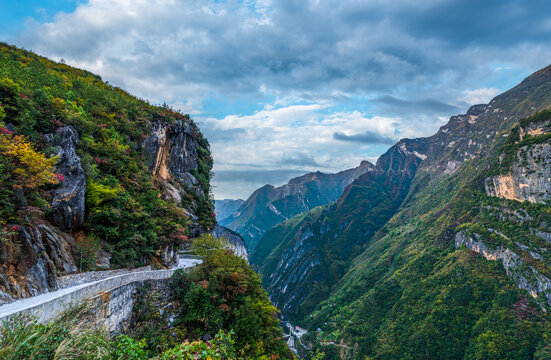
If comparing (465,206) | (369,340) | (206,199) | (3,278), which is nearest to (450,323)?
(369,340)

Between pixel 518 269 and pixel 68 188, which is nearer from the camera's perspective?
pixel 68 188

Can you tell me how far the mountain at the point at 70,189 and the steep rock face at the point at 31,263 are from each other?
0.03 m

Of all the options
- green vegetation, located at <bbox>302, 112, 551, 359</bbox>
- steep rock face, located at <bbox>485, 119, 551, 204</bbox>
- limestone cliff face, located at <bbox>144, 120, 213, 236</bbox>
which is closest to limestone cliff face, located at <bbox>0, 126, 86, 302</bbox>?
limestone cliff face, located at <bbox>144, 120, 213, 236</bbox>

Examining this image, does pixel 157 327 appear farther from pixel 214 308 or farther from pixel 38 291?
pixel 38 291

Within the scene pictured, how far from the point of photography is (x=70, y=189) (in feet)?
44.5

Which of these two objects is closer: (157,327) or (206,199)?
(157,327)

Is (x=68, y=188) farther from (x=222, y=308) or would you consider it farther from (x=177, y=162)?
(x=177, y=162)

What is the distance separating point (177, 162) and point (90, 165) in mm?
17805

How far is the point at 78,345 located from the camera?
529 centimetres

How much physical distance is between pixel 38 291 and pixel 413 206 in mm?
214874

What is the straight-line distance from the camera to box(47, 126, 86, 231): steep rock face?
13.0m

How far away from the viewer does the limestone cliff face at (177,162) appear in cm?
2770

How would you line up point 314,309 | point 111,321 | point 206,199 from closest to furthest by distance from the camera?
point 111,321 < point 206,199 < point 314,309

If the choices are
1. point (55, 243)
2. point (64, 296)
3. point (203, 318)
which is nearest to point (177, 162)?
point (55, 243)
